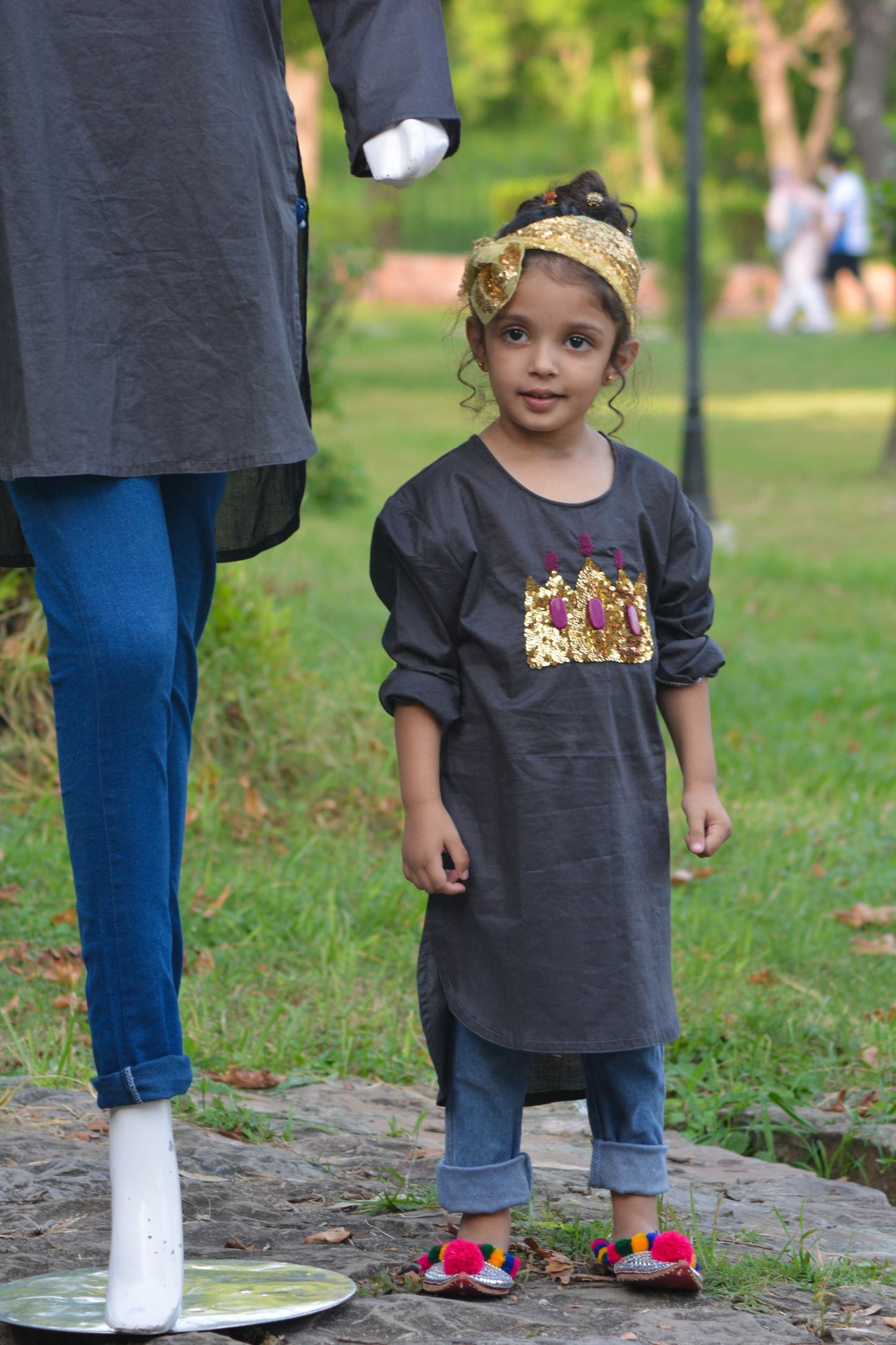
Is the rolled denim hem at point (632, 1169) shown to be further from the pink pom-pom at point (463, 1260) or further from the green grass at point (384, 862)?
the green grass at point (384, 862)

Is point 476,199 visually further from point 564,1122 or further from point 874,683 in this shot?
point 564,1122

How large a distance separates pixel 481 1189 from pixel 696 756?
2.06 ft

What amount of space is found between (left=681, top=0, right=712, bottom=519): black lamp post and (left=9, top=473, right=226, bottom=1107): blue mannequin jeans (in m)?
7.32

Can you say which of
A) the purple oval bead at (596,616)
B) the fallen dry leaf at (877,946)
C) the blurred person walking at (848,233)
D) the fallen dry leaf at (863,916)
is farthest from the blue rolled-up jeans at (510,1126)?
the blurred person walking at (848,233)

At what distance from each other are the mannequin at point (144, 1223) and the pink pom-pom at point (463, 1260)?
0.36 m

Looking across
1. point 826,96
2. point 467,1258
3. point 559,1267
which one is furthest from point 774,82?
point 467,1258

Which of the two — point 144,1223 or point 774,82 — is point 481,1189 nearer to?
point 144,1223

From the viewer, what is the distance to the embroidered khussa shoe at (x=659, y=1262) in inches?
86.2

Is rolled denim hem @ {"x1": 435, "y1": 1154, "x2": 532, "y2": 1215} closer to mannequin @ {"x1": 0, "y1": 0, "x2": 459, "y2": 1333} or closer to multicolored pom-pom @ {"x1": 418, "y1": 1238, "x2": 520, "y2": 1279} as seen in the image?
multicolored pom-pom @ {"x1": 418, "y1": 1238, "x2": 520, "y2": 1279}

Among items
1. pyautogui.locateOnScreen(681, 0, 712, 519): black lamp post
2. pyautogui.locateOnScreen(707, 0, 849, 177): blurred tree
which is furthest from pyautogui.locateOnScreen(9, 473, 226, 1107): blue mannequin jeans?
pyautogui.locateOnScreen(707, 0, 849, 177): blurred tree

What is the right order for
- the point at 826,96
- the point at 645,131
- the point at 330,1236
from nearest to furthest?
the point at 330,1236, the point at 826,96, the point at 645,131

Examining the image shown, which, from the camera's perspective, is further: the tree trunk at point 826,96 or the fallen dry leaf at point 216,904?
the tree trunk at point 826,96

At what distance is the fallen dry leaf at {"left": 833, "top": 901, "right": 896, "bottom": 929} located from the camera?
4.22m

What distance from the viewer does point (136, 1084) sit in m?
1.96
